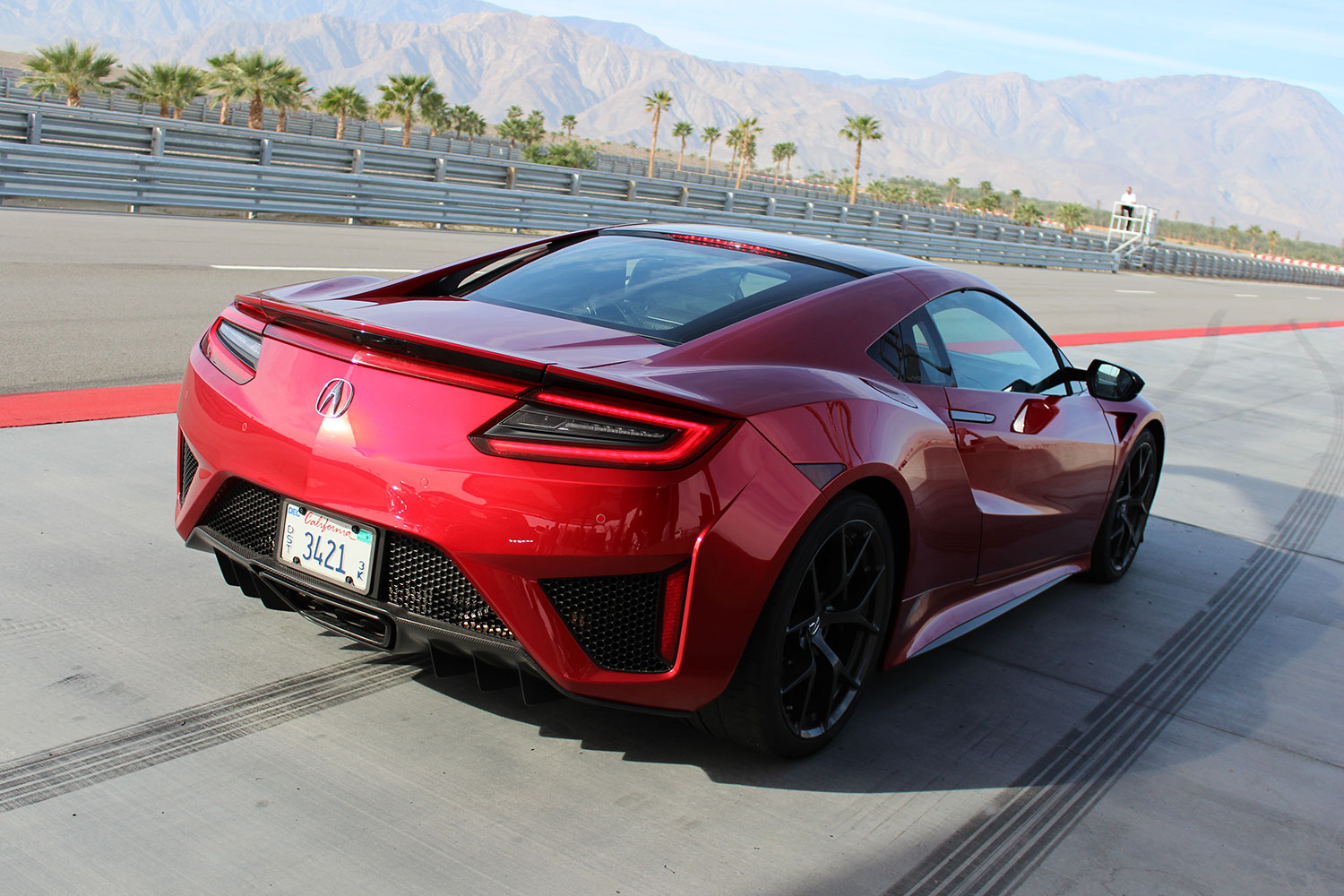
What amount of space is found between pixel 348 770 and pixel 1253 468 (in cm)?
717

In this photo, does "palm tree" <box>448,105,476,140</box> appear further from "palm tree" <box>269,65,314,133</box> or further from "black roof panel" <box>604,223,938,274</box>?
"black roof panel" <box>604,223,938,274</box>

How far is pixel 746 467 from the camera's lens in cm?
270

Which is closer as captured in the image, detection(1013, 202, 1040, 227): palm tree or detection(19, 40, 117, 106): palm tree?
detection(19, 40, 117, 106): palm tree

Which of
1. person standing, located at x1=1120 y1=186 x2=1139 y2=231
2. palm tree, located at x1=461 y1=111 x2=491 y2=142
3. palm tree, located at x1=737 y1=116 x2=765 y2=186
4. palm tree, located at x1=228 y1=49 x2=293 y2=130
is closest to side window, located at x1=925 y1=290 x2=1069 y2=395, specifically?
palm tree, located at x1=228 y1=49 x2=293 y2=130

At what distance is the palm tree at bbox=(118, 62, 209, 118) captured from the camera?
42.3 m

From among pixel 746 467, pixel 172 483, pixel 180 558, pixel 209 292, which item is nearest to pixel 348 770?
pixel 746 467

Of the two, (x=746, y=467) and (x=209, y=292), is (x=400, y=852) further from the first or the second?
(x=209, y=292)

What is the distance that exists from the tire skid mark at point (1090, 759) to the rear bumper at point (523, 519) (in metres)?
0.71

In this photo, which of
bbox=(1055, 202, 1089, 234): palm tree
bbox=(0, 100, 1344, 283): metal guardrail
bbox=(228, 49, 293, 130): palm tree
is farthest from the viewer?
bbox=(1055, 202, 1089, 234): palm tree

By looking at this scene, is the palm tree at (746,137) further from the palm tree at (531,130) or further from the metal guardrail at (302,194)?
the metal guardrail at (302,194)

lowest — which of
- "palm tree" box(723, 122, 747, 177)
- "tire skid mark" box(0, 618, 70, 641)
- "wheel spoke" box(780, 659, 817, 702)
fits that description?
"tire skid mark" box(0, 618, 70, 641)

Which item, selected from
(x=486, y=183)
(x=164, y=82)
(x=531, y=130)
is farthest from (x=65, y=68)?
(x=531, y=130)

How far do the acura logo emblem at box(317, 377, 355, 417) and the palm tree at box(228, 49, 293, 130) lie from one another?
3976cm

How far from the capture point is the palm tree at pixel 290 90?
39656 millimetres
